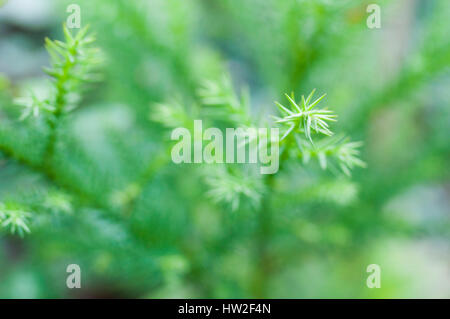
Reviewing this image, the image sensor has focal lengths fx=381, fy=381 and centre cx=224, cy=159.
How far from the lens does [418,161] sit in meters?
0.69

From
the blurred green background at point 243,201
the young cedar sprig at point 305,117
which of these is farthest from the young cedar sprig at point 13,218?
the young cedar sprig at point 305,117

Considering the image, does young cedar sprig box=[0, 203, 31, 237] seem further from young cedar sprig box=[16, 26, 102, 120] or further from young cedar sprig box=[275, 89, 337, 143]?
young cedar sprig box=[275, 89, 337, 143]

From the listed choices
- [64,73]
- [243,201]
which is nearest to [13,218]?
[64,73]

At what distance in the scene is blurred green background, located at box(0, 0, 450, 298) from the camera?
0.48m

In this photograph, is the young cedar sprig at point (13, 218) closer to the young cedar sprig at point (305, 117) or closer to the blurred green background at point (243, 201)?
the blurred green background at point (243, 201)

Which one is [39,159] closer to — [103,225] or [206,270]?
[103,225]

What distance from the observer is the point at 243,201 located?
1.52ft

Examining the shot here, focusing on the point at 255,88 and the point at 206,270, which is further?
the point at 255,88

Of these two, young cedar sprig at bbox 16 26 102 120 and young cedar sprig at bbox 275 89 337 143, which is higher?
young cedar sprig at bbox 16 26 102 120

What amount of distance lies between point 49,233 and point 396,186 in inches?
23.0

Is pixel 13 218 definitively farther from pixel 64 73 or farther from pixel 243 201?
pixel 243 201

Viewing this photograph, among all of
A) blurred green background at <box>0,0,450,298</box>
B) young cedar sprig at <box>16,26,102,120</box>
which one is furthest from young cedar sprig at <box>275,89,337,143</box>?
young cedar sprig at <box>16,26,102,120</box>

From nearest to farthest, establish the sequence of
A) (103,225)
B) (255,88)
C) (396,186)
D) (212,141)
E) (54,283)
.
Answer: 1. (212,141)
2. (103,225)
3. (396,186)
4. (54,283)
5. (255,88)
